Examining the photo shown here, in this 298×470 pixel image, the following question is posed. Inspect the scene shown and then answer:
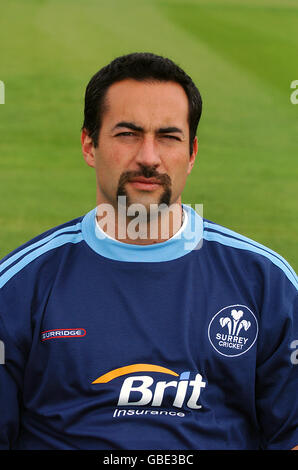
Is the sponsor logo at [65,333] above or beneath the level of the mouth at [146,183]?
beneath

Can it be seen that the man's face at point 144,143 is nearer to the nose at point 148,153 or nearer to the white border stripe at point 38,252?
the nose at point 148,153

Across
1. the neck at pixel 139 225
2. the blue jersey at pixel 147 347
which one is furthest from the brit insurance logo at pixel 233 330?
the neck at pixel 139 225

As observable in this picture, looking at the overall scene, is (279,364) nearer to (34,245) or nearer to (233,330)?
(233,330)

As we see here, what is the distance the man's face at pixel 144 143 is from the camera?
2143mm

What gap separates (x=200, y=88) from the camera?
6.84 metres

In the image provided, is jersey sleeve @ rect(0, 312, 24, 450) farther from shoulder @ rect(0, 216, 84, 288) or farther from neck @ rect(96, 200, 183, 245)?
neck @ rect(96, 200, 183, 245)

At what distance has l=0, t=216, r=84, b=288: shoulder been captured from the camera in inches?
86.2

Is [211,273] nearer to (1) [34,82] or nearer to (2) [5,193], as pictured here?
(2) [5,193]

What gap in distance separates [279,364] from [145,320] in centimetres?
44

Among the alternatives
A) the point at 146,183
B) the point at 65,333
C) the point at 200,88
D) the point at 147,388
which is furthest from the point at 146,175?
the point at 200,88

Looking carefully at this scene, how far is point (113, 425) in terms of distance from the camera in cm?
206

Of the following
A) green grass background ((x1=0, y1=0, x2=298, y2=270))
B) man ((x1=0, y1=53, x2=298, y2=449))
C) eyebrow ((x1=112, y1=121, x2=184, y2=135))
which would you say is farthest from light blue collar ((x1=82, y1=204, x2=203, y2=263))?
green grass background ((x1=0, y1=0, x2=298, y2=270))
